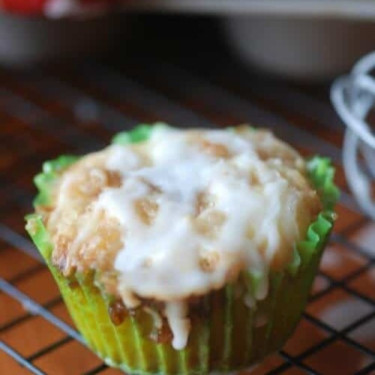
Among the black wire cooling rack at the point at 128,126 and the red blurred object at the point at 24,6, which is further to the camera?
the red blurred object at the point at 24,6

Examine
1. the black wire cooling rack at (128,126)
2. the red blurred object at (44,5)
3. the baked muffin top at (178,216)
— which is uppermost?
the baked muffin top at (178,216)

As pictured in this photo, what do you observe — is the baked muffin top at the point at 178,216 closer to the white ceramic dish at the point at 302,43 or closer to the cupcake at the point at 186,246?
the cupcake at the point at 186,246

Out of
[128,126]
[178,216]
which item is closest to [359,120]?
[178,216]

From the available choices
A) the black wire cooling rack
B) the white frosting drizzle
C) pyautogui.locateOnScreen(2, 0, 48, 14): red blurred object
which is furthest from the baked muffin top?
pyautogui.locateOnScreen(2, 0, 48, 14): red blurred object

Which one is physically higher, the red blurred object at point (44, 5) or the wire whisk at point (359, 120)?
the red blurred object at point (44, 5)

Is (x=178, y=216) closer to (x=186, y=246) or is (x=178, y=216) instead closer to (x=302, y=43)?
(x=186, y=246)

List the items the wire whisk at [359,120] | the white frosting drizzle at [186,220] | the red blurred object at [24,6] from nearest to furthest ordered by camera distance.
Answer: the white frosting drizzle at [186,220]
the wire whisk at [359,120]
the red blurred object at [24,6]

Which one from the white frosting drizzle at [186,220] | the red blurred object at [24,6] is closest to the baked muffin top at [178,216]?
the white frosting drizzle at [186,220]
